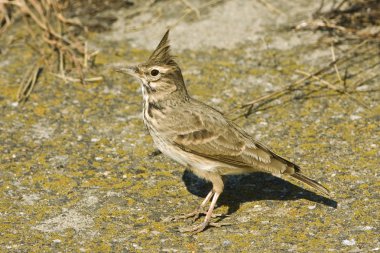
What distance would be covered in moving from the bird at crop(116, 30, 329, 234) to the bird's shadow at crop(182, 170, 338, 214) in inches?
7.5

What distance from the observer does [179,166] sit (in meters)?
6.29

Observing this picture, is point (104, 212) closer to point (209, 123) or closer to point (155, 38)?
point (209, 123)

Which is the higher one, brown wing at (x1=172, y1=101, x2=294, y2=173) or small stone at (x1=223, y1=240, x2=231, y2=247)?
brown wing at (x1=172, y1=101, x2=294, y2=173)

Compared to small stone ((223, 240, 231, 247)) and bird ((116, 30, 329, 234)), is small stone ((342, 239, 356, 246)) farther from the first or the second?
small stone ((223, 240, 231, 247))

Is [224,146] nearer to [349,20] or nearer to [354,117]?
[354,117]

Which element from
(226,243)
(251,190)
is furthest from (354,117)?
(226,243)

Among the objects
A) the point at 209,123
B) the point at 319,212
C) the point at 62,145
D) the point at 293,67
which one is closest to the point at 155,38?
the point at 293,67

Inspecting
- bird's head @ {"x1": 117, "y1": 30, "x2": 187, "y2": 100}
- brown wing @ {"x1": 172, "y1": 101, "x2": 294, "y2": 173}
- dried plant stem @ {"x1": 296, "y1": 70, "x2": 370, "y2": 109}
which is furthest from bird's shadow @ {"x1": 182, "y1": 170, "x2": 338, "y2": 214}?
dried plant stem @ {"x1": 296, "y1": 70, "x2": 370, "y2": 109}

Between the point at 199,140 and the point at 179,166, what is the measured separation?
84 centimetres

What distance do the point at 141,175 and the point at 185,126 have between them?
0.78 meters

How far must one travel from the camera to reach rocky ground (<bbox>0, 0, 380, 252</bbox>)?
5.17 meters

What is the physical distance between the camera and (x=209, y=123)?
5.62 meters

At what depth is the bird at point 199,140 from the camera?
17.9 feet

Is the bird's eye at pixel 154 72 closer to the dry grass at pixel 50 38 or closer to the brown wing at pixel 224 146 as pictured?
the brown wing at pixel 224 146
